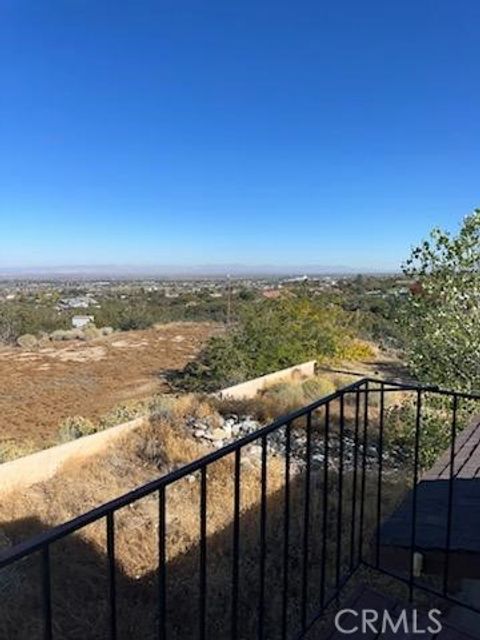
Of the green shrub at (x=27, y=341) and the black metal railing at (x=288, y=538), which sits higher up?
the black metal railing at (x=288, y=538)

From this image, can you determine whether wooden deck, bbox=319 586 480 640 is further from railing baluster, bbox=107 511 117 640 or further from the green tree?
the green tree

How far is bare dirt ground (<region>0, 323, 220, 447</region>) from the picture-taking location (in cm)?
967

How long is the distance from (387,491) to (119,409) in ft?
19.0

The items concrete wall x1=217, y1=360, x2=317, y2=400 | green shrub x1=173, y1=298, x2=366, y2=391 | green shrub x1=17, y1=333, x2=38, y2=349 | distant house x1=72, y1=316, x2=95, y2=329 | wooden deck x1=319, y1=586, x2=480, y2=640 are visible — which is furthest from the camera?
distant house x1=72, y1=316, x2=95, y2=329

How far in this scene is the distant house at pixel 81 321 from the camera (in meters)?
23.1

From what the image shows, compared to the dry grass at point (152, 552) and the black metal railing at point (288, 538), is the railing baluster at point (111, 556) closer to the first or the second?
the black metal railing at point (288, 538)

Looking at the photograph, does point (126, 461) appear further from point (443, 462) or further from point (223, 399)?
point (443, 462)

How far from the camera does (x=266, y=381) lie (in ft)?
36.1

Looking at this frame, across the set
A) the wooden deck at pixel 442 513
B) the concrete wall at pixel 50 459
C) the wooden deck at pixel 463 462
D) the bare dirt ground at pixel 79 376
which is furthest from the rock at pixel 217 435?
the wooden deck at pixel 442 513

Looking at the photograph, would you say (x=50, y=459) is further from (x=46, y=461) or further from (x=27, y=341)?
(x=27, y=341)

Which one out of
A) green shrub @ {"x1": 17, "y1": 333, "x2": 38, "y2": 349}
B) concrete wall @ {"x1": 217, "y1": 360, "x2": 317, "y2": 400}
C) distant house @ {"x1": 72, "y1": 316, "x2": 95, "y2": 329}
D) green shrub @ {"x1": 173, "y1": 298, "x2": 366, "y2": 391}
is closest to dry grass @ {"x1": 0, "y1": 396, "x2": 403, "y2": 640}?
concrete wall @ {"x1": 217, "y1": 360, "x2": 317, "y2": 400}
